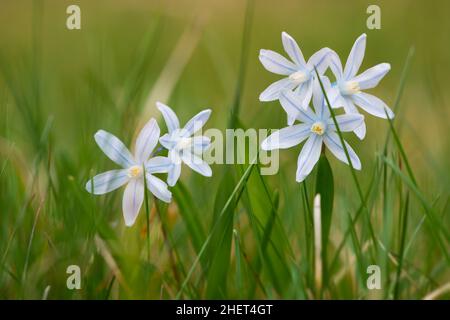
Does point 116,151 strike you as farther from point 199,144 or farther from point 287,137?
point 287,137

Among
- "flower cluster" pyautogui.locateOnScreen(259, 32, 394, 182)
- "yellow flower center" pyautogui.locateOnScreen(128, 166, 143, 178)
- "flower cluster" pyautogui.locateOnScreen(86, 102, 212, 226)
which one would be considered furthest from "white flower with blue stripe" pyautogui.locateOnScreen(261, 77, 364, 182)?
"yellow flower center" pyautogui.locateOnScreen(128, 166, 143, 178)

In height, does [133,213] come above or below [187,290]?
above

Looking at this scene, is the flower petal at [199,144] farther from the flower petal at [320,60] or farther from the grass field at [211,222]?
the flower petal at [320,60]

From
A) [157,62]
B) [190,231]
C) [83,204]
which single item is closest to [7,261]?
[83,204]

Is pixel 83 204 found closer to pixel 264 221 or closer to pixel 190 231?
pixel 190 231

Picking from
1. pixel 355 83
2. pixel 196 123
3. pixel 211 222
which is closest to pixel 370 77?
pixel 355 83

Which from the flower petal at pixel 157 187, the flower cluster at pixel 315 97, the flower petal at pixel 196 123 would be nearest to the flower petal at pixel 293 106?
the flower cluster at pixel 315 97

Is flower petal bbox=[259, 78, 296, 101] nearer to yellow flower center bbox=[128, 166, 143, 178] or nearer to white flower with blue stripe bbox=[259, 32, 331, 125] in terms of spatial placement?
white flower with blue stripe bbox=[259, 32, 331, 125]
